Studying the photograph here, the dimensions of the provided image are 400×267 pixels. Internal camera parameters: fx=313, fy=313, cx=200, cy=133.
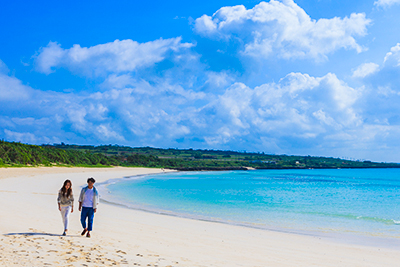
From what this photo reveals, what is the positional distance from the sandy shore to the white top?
3.40 feet

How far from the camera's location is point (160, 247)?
9.89 metres

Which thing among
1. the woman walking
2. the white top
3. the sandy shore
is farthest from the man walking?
the sandy shore

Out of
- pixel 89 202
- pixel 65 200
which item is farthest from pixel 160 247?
pixel 65 200

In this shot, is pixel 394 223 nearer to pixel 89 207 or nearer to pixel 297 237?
pixel 297 237

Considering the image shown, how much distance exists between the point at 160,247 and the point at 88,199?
286cm

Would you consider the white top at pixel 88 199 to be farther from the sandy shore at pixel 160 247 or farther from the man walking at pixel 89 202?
the sandy shore at pixel 160 247

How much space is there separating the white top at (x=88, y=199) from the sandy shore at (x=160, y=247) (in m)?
1.04

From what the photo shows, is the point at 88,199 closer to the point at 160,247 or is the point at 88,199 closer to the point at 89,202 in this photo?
the point at 89,202

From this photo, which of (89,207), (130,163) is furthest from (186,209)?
(130,163)

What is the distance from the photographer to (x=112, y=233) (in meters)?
11.6

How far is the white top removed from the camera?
10312mm

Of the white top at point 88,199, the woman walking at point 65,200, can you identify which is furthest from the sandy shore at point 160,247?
the white top at point 88,199

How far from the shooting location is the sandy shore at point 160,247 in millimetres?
7809

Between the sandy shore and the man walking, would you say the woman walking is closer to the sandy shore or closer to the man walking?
the man walking
